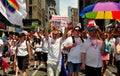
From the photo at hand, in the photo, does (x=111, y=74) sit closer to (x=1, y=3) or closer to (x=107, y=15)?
(x=107, y=15)

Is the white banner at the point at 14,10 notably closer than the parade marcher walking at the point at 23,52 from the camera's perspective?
Yes

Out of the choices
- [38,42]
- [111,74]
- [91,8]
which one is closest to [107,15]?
[91,8]

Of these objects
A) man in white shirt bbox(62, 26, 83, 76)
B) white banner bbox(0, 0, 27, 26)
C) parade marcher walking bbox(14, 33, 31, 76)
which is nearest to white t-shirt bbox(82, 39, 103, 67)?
man in white shirt bbox(62, 26, 83, 76)

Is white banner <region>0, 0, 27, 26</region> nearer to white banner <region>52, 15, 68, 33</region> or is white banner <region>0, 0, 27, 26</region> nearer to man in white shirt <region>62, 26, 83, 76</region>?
white banner <region>52, 15, 68, 33</region>

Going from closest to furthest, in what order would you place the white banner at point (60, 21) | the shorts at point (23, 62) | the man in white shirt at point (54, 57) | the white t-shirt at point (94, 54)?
the white t-shirt at point (94, 54)
the man in white shirt at point (54, 57)
the white banner at point (60, 21)
the shorts at point (23, 62)

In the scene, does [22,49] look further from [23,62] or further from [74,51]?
[74,51]

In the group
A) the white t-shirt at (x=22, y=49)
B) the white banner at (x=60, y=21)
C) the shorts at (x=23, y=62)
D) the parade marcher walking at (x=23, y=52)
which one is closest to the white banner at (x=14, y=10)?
the white banner at (x=60, y=21)

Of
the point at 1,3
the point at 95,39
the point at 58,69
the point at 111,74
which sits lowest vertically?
the point at 111,74

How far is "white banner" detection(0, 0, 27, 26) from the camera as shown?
10240mm

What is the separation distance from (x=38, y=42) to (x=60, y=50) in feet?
30.0

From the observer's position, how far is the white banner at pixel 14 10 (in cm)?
1024

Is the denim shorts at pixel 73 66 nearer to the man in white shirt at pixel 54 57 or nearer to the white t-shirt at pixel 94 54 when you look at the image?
the man in white shirt at pixel 54 57

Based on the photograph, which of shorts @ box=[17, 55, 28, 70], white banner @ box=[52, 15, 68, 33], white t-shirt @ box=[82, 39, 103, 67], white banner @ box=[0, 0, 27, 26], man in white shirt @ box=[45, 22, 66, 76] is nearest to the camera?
white t-shirt @ box=[82, 39, 103, 67]

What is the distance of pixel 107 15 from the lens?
573 inches
